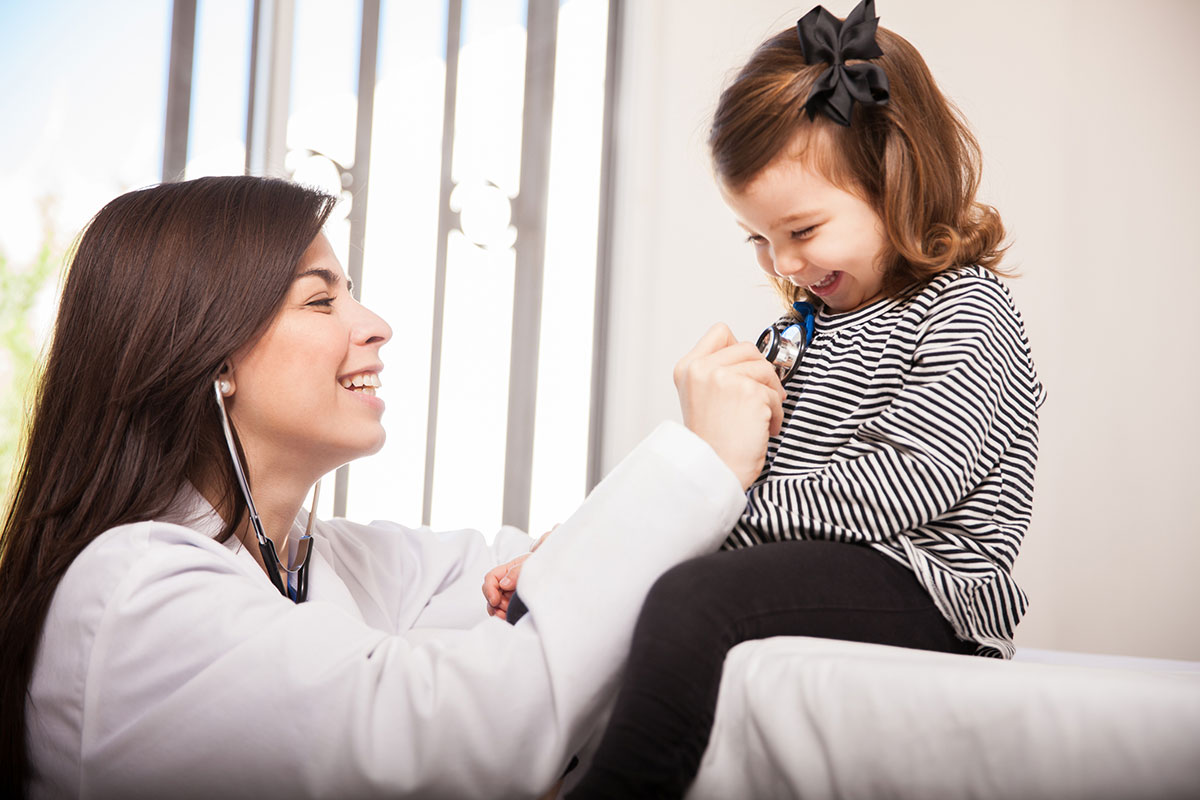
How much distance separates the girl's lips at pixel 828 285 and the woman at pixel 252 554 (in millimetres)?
259

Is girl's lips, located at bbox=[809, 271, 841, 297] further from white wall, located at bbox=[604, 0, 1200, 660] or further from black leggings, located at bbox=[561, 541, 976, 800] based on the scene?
white wall, located at bbox=[604, 0, 1200, 660]

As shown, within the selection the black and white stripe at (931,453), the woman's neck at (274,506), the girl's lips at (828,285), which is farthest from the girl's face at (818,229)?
the woman's neck at (274,506)

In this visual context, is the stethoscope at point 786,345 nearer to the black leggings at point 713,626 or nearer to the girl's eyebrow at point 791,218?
the girl's eyebrow at point 791,218

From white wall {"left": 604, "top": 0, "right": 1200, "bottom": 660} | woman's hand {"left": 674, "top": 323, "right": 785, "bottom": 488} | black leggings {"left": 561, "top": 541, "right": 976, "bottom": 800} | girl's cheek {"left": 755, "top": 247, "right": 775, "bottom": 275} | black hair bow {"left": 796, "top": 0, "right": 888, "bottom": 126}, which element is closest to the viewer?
black leggings {"left": 561, "top": 541, "right": 976, "bottom": 800}

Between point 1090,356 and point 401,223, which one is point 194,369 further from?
point 1090,356

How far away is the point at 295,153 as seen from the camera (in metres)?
2.42

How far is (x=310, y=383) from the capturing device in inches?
44.5

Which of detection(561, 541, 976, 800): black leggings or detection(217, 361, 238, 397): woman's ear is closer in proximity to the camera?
detection(561, 541, 976, 800): black leggings

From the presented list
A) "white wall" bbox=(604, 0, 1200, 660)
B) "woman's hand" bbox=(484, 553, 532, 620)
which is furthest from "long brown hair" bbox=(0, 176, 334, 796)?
"white wall" bbox=(604, 0, 1200, 660)

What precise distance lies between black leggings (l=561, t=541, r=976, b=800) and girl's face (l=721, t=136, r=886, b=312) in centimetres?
41

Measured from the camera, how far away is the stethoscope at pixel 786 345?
3.98 ft

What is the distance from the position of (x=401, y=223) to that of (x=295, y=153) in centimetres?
37

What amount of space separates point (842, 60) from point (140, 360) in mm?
951

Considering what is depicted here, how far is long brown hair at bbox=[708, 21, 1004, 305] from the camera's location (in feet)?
3.97
